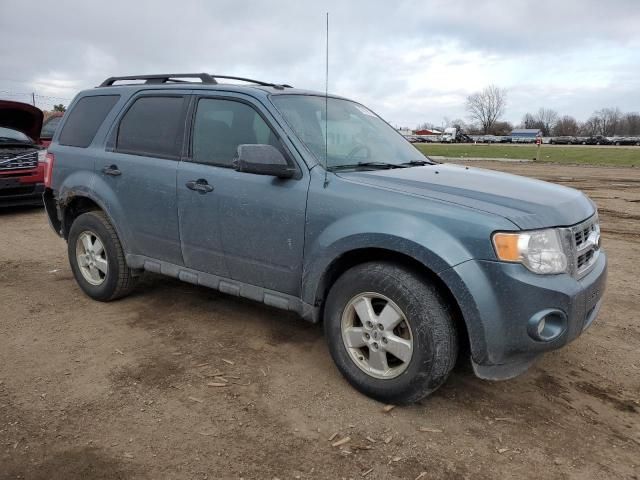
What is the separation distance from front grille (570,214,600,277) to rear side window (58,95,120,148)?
384cm

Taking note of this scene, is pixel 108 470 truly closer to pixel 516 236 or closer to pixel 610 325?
pixel 516 236

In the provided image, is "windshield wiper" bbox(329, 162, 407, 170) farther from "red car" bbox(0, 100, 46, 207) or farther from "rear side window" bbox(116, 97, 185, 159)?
"red car" bbox(0, 100, 46, 207)

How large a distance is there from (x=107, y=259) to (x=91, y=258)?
0.26 meters

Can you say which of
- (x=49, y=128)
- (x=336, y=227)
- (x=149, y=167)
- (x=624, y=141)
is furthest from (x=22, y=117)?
(x=624, y=141)

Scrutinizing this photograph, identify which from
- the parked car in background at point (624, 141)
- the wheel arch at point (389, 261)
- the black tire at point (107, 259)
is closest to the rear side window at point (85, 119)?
the black tire at point (107, 259)

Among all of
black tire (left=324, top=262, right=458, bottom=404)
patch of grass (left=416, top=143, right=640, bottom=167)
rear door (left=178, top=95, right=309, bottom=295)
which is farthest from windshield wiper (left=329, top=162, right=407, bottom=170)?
patch of grass (left=416, top=143, right=640, bottom=167)

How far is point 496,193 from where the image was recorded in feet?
10.4

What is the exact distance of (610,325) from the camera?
450cm

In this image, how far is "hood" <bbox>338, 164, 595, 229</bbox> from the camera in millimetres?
2930

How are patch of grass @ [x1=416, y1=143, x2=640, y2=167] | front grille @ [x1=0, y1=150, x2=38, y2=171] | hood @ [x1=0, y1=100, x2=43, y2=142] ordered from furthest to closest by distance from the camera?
patch of grass @ [x1=416, y1=143, x2=640, y2=167] < hood @ [x1=0, y1=100, x2=43, y2=142] < front grille @ [x1=0, y1=150, x2=38, y2=171]

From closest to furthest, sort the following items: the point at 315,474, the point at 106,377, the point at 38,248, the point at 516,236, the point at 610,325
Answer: the point at 315,474 → the point at 516,236 → the point at 106,377 → the point at 610,325 → the point at 38,248

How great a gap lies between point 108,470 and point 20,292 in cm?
330

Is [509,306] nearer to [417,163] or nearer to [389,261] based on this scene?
[389,261]

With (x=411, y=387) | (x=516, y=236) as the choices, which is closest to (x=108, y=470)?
(x=411, y=387)
